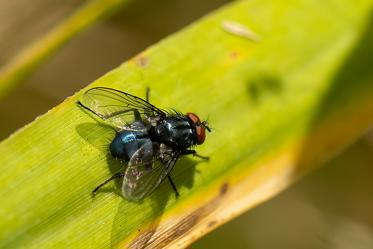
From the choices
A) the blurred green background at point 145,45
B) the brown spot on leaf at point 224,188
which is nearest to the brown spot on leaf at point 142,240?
the brown spot on leaf at point 224,188

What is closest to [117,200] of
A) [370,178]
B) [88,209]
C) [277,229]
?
[88,209]

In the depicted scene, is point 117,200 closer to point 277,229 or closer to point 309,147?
point 309,147

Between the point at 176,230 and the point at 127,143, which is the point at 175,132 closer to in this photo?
the point at 127,143

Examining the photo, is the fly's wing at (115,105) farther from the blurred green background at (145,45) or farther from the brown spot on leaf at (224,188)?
the blurred green background at (145,45)

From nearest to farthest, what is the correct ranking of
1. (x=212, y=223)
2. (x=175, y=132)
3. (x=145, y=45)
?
(x=212, y=223)
(x=175, y=132)
(x=145, y=45)

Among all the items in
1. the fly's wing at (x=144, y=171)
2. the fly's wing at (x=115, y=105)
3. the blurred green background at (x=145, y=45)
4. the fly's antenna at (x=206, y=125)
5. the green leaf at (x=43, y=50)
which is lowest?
the blurred green background at (x=145, y=45)

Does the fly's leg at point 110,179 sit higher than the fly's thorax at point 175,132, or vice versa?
the fly's leg at point 110,179

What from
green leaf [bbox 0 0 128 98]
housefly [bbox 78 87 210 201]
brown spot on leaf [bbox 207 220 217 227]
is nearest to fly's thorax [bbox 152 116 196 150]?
housefly [bbox 78 87 210 201]

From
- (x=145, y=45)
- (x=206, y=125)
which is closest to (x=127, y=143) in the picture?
(x=206, y=125)
